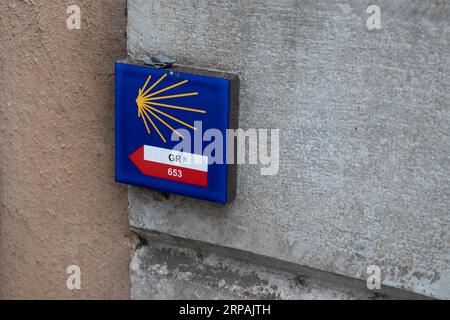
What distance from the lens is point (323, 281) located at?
1628 mm

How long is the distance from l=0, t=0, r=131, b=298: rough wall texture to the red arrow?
164 millimetres

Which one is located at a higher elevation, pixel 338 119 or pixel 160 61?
pixel 160 61

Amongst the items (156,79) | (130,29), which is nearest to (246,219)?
(156,79)

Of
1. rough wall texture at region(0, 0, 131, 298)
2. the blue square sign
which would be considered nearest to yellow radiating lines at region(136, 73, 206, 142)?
the blue square sign

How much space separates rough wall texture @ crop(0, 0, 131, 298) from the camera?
172cm

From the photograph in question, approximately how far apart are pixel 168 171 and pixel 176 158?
0.04 m

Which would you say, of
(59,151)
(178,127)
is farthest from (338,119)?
(59,151)

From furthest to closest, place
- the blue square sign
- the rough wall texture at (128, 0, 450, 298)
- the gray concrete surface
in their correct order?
1. the gray concrete surface
2. the blue square sign
3. the rough wall texture at (128, 0, 450, 298)

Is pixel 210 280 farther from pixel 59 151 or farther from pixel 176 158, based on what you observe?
pixel 59 151

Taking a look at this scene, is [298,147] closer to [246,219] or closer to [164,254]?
[246,219]

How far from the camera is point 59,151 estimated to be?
71.5 inches

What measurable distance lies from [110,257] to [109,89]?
450mm

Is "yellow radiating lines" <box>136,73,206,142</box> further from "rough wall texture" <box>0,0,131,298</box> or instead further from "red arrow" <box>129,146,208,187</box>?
"rough wall texture" <box>0,0,131,298</box>

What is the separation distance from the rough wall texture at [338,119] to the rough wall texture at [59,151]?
0.15 metres
